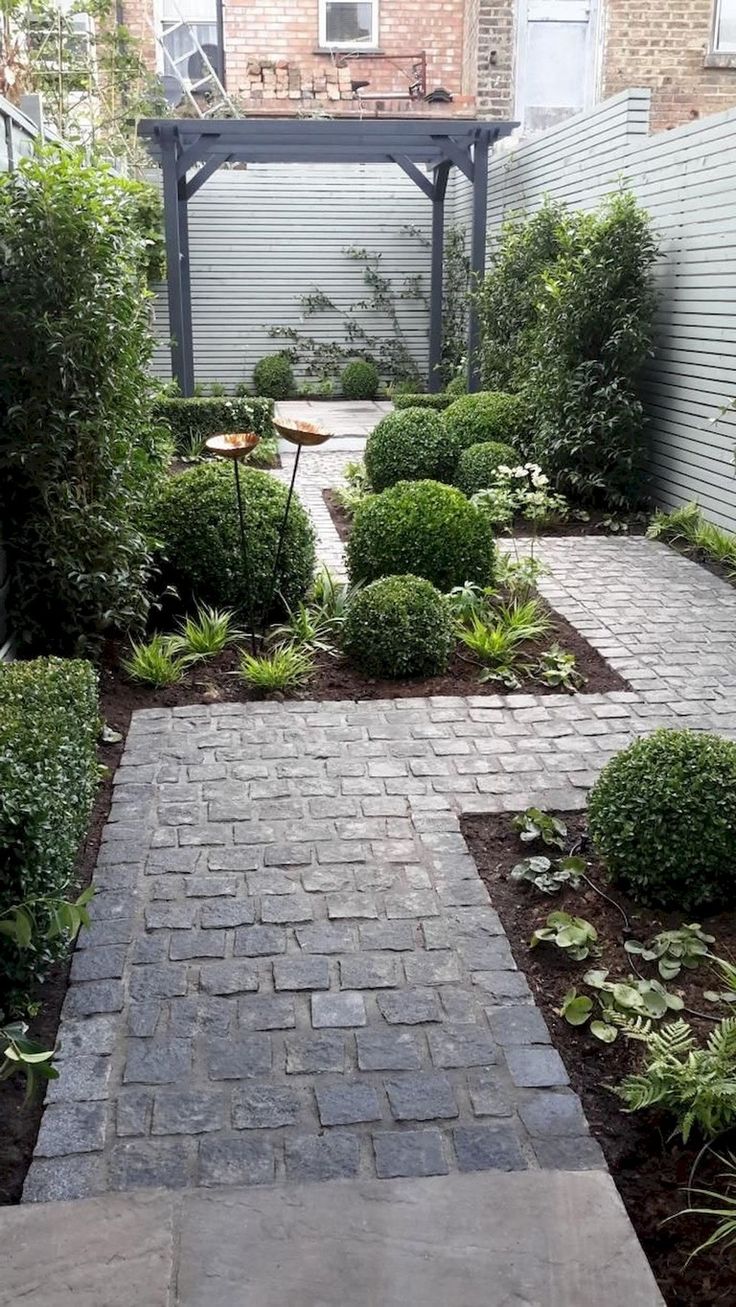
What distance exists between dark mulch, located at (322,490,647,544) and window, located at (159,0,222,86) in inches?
487

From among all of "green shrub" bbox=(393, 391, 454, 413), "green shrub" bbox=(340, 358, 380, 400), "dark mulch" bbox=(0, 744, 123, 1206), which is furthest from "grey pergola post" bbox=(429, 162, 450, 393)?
"dark mulch" bbox=(0, 744, 123, 1206)

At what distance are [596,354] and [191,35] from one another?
41.5 feet

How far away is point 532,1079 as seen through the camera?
2455mm

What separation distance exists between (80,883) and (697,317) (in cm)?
610

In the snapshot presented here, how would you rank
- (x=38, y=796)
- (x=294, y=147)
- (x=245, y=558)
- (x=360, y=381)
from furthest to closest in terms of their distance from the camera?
(x=360, y=381), (x=294, y=147), (x=245, y=558), (x=38, y=796)

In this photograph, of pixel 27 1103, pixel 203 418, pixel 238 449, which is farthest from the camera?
pixel 203 418

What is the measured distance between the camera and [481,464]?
8047mm

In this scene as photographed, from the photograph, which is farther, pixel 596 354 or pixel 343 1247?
pixel 596 354

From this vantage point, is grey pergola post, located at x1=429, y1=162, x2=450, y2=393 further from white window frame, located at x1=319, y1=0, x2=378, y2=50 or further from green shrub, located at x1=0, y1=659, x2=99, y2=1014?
green shrub, located at x1=0, y1=659, x2=99, y2=1014

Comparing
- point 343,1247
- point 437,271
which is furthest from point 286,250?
point 343,1247

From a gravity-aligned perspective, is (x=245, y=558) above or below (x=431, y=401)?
below

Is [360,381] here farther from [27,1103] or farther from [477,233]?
[27,1103]

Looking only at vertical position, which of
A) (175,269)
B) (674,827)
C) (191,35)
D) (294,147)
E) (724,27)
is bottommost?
(674,827)

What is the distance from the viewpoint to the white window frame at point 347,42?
664 inches
